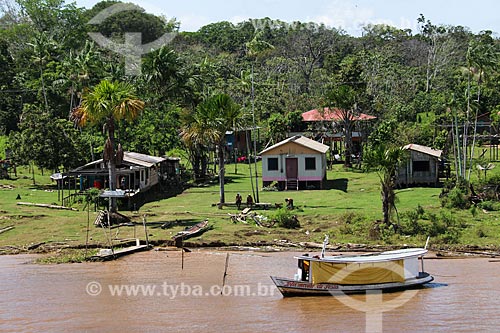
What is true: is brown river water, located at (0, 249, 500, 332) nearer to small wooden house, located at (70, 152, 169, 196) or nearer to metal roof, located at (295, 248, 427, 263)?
metal roof, located at (295, 248, 427, 263)

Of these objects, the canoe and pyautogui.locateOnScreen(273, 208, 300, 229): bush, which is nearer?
the canoe

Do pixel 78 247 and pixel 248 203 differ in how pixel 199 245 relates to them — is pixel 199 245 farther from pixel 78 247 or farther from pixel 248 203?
pixel 248 203

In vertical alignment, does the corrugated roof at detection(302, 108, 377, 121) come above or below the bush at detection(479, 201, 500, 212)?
above

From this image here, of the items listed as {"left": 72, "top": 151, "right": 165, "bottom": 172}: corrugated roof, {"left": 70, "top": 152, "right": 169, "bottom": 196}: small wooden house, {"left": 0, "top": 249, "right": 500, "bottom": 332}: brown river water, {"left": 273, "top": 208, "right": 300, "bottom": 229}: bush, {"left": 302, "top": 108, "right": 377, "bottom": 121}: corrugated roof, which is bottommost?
{"left": 0, "top": 249, "right": 500, "bottom": 332}: brown river water

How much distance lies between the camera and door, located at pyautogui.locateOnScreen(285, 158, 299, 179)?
4928 cm

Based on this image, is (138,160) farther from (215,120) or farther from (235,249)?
(235,249)

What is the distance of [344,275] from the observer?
74.7ft

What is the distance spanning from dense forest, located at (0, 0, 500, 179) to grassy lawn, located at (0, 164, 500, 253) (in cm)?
485

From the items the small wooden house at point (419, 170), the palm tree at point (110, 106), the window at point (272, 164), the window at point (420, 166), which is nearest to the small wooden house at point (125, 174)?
the palm tree at point (110, 106)

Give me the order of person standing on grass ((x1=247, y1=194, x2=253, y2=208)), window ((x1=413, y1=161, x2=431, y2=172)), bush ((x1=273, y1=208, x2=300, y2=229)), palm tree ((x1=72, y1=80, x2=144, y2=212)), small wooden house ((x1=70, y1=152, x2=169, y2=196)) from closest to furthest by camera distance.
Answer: bush ((x1=273, y1=208, x2=300, y2=229)) < palm tree ((x1=72, y1=80, x2=144, y2=212)) < person standing on grass ((x1=247, y1=194, x2=253, y2=208)) < small wooden house ((x1=70, y1=152, x2=169, y2=196)) < window ((x1=413, y1=161, x2=431, y2=172))

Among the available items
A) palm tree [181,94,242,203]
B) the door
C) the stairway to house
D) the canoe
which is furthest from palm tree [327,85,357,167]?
the canoe

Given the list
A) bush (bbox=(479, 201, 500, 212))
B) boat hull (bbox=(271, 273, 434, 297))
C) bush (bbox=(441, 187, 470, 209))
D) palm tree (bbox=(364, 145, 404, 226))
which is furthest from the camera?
bush (bbox=(441, 187, 470, 209))

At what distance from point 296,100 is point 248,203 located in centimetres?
3729

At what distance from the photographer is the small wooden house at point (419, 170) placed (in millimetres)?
47844
